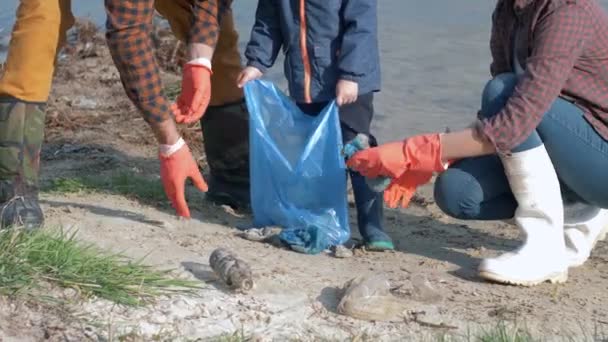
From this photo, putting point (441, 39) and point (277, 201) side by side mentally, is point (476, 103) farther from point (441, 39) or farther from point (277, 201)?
point (277, 201)

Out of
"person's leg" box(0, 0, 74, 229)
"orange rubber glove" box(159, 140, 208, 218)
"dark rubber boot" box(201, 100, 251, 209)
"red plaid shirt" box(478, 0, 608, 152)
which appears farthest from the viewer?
"dark rubber boot" box(201, 100, 251, 209)

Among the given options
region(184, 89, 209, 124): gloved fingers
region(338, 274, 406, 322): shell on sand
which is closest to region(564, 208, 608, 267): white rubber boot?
region(338, 274, 406, 322): shell on sand

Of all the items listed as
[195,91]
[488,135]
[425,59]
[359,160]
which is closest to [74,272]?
[195,91]

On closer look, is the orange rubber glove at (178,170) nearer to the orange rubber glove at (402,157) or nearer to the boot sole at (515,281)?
the orange rubber glove at (402,157)

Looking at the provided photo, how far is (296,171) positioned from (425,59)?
340 cm

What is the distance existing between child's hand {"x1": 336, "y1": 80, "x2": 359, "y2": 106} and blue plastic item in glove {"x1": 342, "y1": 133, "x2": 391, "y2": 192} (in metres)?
0.14

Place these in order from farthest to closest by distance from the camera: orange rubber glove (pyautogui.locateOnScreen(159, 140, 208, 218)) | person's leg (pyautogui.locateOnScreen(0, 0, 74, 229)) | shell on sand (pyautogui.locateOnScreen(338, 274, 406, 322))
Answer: orange rubber glove (pyautogui.locateOnScreen(159, 140, 208, 218)) < person's leg (pyautogui.locateOnScreen(0, 0, 74, 229)) < shell on sand (pyautogui.locateOnScreen(338, 274, 406, 322))

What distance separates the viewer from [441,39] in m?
8.13

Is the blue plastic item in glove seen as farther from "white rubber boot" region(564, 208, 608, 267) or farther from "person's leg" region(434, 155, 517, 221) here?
"white rubber boot" region(564, 208, 608, 267)

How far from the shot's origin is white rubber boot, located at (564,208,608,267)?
14.2 feet

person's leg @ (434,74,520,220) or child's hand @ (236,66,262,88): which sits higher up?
child's hand @ (236,66,262,88)

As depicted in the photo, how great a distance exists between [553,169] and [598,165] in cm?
16

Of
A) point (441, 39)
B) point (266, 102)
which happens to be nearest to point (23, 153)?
point (266, 102)

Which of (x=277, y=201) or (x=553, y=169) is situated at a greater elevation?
(x=553, y=169)
